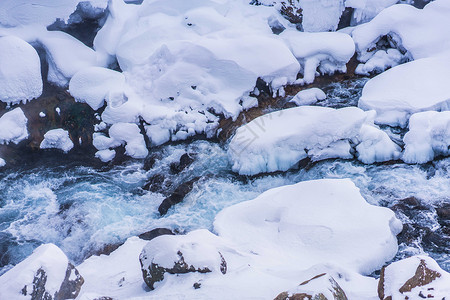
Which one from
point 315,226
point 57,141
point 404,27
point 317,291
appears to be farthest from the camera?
point 404,27

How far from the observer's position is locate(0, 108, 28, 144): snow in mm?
11719

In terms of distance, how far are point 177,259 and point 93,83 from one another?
7.67 meters

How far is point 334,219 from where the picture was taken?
8.23 m

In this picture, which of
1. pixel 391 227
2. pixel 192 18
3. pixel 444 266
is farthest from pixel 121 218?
pixel 192 18

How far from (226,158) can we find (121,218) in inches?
121

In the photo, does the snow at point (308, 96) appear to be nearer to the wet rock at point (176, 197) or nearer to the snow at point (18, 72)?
the wet rock at point (176, 197)

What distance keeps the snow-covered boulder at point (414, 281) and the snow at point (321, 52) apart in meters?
8.28

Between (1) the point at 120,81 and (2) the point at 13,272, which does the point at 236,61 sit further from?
(2) the point at 13,272

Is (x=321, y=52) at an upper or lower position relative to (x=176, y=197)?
upper

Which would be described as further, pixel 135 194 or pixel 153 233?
pixel 135 194

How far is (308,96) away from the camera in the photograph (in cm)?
1277

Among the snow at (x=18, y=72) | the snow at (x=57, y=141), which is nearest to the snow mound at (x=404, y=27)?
the snow at (x=57, y=141)

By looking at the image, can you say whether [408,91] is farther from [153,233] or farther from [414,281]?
[153,233]

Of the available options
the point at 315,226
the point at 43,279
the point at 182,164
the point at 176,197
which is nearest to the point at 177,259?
the point at 43,279
